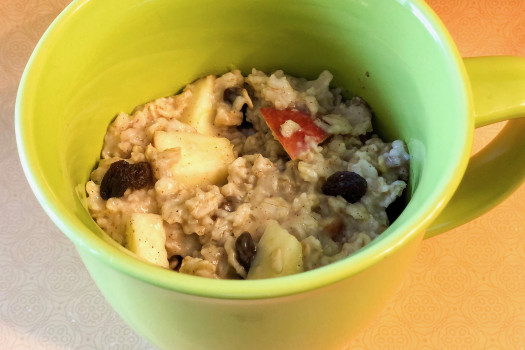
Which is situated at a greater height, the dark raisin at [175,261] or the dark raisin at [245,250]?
the dark raisin at [245,250]

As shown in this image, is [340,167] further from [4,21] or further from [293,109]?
[4,21]

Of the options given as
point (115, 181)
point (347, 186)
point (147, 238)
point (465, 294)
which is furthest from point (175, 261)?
point (465, 294)

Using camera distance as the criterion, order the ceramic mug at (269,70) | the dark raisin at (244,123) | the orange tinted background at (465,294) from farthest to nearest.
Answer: the dark raisin at (244,123)
the orange tinted background at (465,294)
the ceramic mug at (269,70)

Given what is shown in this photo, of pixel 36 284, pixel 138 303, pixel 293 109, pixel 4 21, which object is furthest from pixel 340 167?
pixel 4 21

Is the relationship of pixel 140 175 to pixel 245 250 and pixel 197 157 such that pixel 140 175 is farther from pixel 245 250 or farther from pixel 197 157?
pixel 245 250

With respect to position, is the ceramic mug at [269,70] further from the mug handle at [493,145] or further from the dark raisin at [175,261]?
the dark raisin at [175,261]

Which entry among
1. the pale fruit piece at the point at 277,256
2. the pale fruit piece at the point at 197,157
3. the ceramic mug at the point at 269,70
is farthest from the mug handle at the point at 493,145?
the pale fruit piece at the point at 197,157
